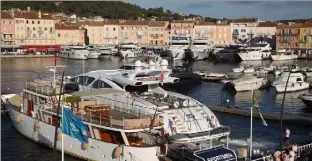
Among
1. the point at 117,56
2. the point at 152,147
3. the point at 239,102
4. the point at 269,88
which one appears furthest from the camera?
the point at 117,56

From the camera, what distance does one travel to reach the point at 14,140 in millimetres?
22641

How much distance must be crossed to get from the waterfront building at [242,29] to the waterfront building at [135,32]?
68.9ft

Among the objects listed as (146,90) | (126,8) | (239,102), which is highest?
(126,8)

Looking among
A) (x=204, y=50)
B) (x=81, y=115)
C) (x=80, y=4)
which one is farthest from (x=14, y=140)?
(x=80, y=4)

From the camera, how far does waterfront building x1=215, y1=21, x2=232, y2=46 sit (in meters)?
114

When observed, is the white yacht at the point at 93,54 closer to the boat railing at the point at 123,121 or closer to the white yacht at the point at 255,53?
the white yacht at the point at 255,53

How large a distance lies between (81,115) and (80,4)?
167995mm

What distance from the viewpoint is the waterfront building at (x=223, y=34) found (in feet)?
373

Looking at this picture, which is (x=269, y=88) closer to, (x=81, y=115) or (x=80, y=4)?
(x=81, y=115)

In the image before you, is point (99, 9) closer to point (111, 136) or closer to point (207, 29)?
point (207, 29)

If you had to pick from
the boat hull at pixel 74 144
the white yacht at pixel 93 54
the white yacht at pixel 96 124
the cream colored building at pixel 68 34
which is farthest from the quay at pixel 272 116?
the cream colored building at pixel 68 34

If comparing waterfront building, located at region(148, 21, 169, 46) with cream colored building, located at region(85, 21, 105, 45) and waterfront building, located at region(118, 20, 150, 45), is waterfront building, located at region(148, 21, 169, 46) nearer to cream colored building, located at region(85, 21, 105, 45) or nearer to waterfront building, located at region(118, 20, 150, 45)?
waterfront building, located at region(118, 20, 150, 45)

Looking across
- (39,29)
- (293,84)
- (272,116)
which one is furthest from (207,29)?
(272,116)

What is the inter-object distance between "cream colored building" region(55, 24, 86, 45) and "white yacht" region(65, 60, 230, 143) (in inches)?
3300
